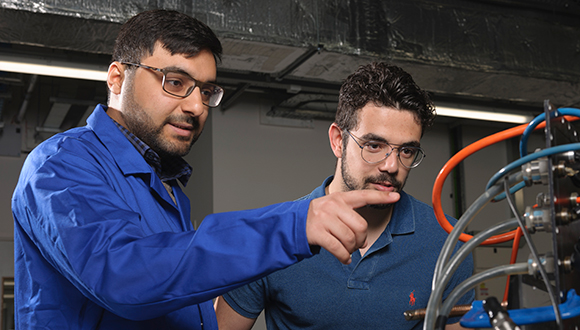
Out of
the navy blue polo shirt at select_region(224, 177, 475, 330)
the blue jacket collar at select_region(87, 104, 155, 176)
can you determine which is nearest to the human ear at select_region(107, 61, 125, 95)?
the blue jacket collar at select_region(87, 104, 155, 176)

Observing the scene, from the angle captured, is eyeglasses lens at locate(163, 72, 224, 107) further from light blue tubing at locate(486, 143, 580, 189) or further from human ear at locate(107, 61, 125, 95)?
light blue tubing at locate(486, 143, 580, 189)

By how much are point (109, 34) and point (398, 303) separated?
7.11 feet

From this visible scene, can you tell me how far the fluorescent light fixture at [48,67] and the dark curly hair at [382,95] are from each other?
207 centimetres

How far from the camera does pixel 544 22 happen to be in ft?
11.6

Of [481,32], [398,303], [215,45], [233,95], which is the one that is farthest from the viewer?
[233,95]

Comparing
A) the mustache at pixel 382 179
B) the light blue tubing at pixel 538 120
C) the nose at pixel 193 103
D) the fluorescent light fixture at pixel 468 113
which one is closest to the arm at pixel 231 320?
the mustache at pixel 382 179

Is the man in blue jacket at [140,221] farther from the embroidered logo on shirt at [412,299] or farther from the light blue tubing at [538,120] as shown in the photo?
the embroidered logo on shirt at [412,299]

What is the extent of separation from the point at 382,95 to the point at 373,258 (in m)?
0.46

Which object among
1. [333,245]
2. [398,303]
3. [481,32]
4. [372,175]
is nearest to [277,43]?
[481,32]

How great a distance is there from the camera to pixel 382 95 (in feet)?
4.94

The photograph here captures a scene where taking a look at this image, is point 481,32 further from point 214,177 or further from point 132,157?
point 132,157

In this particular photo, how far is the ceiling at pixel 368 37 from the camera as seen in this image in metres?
2.72

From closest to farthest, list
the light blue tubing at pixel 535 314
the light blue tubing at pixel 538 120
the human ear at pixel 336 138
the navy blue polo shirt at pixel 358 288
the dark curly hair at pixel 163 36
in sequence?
the light blue tubing at pixel 535 314 < the light blue tubing at pixel 538 120 < the dark curly hair at pixel 163 36 < the navy blue polo shirt at pixel 358 288 < the human ear at pixel 336 138

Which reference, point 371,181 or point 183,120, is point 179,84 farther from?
point 371,181
